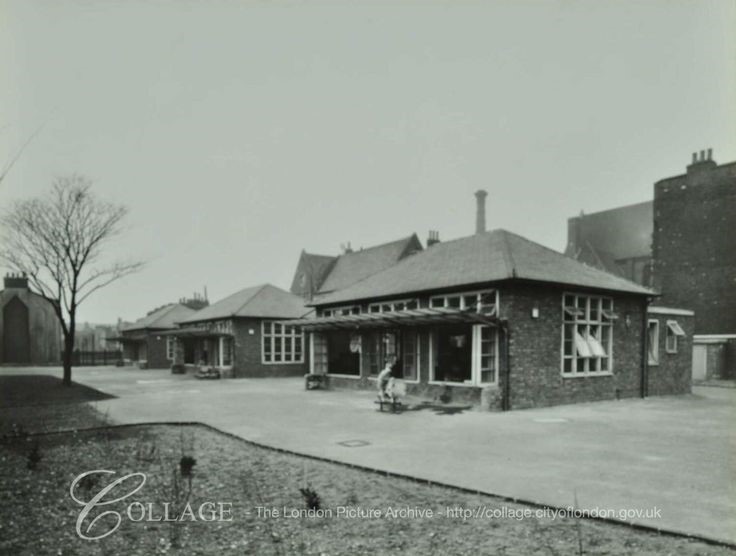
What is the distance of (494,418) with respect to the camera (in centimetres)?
1352

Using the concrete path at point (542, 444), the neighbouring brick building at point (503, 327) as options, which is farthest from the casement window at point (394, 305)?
the concrete path at point (542, 444)

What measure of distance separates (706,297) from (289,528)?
32222 mm

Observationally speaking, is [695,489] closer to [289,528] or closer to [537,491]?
[537,491]

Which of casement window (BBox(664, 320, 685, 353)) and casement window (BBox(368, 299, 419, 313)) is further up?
casement window (BBox(368, 299, 419, 313))

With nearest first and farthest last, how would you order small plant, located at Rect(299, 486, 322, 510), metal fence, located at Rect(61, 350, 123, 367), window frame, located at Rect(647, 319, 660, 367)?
1. small plant, located at Rect(299, 486, 322, 510)
2. window frame, located at Rect(647, 319, 660, 367)
3. metal fence, located at Rect(61, 350, 123, 367)

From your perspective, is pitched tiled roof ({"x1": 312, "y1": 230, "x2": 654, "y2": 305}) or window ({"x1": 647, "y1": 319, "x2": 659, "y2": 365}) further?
window ({"x1": 647, "y1": 319, "x2": 659, "y2": 365})

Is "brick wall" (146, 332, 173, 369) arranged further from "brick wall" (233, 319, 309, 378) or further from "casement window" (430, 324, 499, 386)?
"casement window" (430, 324, 499, 386)

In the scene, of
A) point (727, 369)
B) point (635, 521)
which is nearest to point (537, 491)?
point (635, 521)

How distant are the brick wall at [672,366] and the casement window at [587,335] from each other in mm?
2772

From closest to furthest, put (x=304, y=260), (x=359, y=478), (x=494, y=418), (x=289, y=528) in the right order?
1. (x=289, y=528)
2. (x=359, y=478)
3. (x=494, y=418)
4. (x=304, y=260)

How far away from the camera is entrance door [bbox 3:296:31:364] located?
50875 mm

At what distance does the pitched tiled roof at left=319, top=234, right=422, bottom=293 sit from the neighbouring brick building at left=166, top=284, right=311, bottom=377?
834 cm

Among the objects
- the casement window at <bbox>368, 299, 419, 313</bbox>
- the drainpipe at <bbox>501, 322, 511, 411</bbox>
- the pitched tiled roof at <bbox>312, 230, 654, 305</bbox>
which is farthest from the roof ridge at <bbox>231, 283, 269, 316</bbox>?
the drainpipe at <bbox>501, 322, 511, 411</bbox>

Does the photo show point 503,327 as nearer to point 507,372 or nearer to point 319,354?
Result: point 507,372
